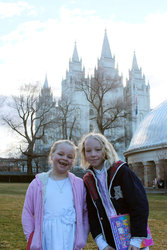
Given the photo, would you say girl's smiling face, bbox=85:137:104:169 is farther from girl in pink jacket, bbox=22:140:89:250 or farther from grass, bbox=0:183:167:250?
grass, bbox=0:183:167:250

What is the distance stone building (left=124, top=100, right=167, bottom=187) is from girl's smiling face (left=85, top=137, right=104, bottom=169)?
17.3 m

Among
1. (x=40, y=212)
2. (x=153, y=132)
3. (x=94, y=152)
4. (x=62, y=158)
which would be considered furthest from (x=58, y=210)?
(x=153, y=132)

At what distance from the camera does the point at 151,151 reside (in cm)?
2175

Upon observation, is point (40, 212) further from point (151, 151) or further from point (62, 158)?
point (151, 151)

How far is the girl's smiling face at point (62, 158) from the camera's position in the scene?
2910mm

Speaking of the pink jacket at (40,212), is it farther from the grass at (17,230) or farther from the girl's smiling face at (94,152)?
the grass at (17,230)

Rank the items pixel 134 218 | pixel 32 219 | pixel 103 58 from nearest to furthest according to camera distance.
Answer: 1. pixel 134 218
2. pixel 32 219
3. pixel 103 58

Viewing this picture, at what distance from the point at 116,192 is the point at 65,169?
0.61 meters

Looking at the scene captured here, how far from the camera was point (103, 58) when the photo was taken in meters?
58.8

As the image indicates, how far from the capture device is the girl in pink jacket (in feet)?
8.69

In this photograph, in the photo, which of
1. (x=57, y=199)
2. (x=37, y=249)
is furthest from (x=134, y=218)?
(x=37, y=249)

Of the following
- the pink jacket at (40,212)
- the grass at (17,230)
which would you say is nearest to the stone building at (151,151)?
the grass at (17,230)

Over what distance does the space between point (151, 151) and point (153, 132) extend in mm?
1852

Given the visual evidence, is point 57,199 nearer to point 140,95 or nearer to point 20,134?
point 20,134
